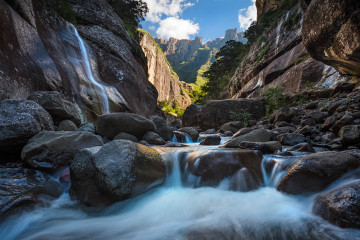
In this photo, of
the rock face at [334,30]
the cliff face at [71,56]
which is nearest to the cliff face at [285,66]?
the rock face at [334,30]

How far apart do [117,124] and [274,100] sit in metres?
8.91

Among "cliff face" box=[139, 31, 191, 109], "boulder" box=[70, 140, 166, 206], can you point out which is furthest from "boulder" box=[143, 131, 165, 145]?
"cliff face" box=[139, 31, 191, 109]

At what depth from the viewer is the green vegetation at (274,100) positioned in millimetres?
9500

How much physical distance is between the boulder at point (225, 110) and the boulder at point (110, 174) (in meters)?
9.00

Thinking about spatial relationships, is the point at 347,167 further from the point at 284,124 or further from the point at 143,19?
the point at 143,19

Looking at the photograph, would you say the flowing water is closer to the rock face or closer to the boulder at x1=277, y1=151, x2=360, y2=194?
the boulder at x1=277, y1=151, x2=360, y2=194

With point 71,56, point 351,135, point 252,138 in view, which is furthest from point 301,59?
point 71,56

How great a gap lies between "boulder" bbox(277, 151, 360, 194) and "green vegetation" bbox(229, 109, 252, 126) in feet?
25.0

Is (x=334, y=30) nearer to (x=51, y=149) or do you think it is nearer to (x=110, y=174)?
(x=110, y=174)

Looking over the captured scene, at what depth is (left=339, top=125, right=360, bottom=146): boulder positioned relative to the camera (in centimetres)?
358

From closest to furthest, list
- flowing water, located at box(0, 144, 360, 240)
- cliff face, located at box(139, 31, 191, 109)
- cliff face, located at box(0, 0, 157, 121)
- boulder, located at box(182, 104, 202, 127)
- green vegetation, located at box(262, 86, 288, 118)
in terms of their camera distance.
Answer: flowing water, located at box(0, 144, 360, 240)
cliff face, located at box(0, 0, 157, 121)
green vegetation, located at box(262, 86, 288, 118)
boulder, located at box(182, 104, 202, 127)
cliff face, located at box(139, 31, 191, 109)

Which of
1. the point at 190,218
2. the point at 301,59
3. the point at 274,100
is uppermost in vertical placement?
the point at 301,59

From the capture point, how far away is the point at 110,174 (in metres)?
2.72

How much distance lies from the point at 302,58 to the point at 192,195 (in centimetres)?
1191
